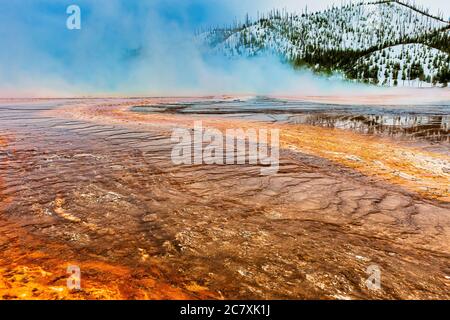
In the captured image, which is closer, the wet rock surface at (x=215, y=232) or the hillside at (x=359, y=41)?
the wet rock surface at (x=215, y=232)

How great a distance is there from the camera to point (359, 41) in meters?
111

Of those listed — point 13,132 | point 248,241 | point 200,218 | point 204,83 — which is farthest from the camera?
point 204,83

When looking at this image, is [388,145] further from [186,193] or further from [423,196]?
[186,193]

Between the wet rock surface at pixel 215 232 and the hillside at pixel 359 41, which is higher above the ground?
the hillside at pixel 359 41

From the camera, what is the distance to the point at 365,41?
365ft

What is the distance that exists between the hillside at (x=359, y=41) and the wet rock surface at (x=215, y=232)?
6866 cm

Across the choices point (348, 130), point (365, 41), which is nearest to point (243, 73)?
point (365, 41)

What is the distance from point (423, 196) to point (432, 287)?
2.53 meters

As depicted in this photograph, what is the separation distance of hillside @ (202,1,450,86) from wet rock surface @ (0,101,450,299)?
6866cm

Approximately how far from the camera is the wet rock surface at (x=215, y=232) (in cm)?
256

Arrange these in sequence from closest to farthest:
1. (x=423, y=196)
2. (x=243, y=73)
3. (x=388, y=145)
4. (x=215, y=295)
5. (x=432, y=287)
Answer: (x=215, y=295), (x=432, y=287), (x=423, y=196), (x=388, y=145), (x=243, y=73)

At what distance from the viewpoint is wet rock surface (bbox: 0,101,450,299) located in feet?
8.40

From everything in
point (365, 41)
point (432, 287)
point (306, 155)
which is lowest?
point (432, 287)

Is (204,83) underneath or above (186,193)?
above
